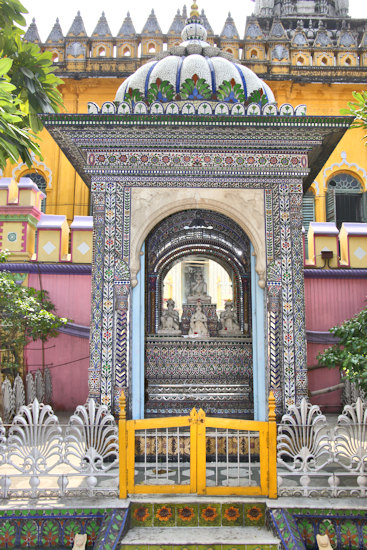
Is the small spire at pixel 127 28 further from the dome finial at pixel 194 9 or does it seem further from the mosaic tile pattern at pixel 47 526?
the mosaic tile pattern at pixel 47 526

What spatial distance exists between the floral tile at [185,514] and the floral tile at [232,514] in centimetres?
29

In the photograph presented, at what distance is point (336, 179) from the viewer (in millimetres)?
17078

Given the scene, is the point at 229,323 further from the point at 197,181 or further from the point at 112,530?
the point at 112,530

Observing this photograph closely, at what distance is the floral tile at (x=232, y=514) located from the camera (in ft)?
17.4

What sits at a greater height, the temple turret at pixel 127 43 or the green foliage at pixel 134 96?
the temple turret at pixel 127 43

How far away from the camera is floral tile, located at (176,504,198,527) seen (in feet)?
17.3

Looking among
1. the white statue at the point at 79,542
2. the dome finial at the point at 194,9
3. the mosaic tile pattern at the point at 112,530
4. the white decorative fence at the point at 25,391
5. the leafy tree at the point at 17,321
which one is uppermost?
the dome finial at the point at 194,9

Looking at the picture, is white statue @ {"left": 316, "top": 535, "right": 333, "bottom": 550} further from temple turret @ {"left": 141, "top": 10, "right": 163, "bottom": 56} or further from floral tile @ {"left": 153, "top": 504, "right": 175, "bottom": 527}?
temple turret @ {"left": 141, "top": 10, "right": 163, "bottom": 56}

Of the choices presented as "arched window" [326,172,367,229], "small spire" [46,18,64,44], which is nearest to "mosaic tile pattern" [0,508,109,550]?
"arched window" [326,172,367,229]

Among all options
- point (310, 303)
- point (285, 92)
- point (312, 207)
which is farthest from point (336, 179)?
point (310, 303)

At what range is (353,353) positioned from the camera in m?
6.88

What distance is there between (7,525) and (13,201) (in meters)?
7.72

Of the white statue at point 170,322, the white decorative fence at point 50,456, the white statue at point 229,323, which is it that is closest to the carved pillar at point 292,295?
the white decorative fence at point 50,456

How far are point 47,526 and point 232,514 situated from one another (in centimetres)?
187
